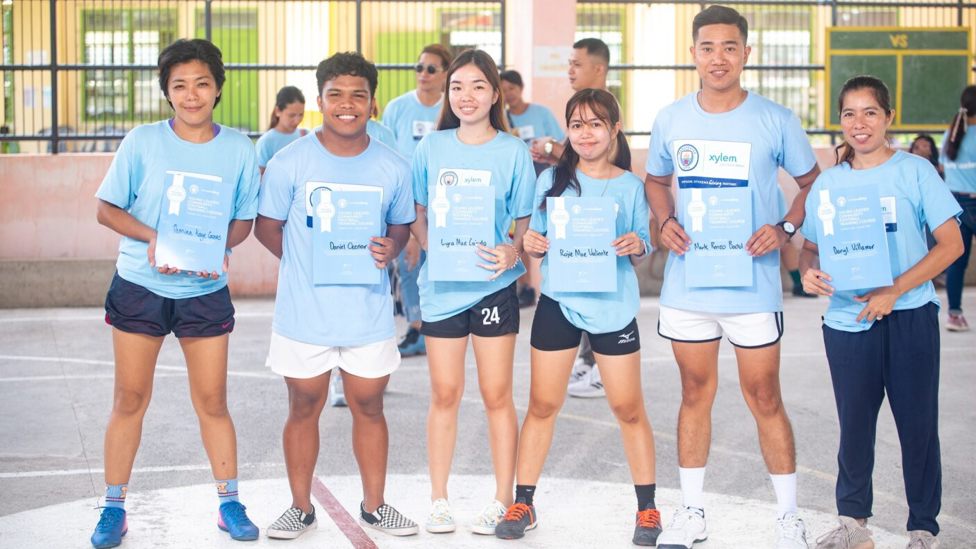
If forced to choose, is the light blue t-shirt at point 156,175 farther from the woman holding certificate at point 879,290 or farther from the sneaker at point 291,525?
the woman holding certificate at point 879,290

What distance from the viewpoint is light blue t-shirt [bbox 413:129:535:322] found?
4.82m

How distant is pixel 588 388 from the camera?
7.70 m

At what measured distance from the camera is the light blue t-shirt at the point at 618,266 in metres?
4.75

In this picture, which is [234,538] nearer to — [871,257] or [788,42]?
[871,257]

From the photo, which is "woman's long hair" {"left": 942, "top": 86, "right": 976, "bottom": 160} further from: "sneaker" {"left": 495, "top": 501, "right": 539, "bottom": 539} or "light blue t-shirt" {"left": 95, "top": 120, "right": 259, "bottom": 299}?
"light blue t-shirt" {"left": 95, "top": 120, "right": 259, "bottom": 299}

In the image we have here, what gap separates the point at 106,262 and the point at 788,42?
8.30m

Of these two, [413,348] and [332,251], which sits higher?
[332,251]

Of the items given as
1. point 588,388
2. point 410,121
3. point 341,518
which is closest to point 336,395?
point 588,388

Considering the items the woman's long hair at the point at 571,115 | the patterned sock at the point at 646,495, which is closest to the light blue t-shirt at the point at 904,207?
the woman's long hair at the point at 571,115

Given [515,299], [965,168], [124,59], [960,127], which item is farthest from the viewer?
[124,59]

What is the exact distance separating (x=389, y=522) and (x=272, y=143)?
418 cm

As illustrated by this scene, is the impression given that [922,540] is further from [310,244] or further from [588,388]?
[588,388]

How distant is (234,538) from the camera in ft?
15.6

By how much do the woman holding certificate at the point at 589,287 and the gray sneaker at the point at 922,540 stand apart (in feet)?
3.03
